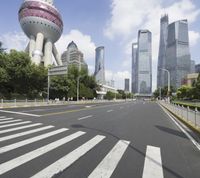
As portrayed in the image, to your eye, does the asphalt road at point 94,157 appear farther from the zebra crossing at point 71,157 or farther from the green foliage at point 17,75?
the green foliage at point 17,75

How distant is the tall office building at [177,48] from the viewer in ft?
429

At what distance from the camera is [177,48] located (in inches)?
5128

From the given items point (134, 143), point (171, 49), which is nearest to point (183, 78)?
point (171, 49)

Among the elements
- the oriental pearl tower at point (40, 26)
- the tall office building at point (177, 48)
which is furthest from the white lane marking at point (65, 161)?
the tall office building at point (177, 48)

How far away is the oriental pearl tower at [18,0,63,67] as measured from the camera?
96.6 meters

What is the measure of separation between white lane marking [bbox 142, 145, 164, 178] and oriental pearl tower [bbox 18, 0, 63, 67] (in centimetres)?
9693

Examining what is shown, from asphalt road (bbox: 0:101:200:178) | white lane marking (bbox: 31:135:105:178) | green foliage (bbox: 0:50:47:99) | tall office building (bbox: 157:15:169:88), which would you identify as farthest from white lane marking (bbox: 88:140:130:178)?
tall office building (bbox: 157:15:169:88)

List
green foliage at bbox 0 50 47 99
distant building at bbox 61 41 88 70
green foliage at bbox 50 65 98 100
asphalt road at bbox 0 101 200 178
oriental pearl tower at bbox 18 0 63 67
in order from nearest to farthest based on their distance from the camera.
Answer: asphalt road at bbox 0 101 200 178
green foliage at bbox 0 50 47 99
green foliage at bbox 50 65 98 100
oriental pearl tower at bbox 18 0 63 67
distant building at bbox 61 41 88 70

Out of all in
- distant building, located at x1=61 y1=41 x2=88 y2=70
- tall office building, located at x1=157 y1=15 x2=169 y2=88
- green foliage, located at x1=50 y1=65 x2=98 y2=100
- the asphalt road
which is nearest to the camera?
the asphalt road

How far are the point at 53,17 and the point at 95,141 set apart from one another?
326ft

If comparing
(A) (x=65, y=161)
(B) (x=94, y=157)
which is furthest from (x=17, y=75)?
(A) (x=65, y=161)

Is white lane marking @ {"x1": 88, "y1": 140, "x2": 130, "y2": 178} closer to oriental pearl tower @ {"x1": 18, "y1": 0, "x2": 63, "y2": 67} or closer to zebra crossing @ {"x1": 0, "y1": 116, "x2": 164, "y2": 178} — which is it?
zebra crossing @ {"x1": 0, "y1": 116, "x2": 164, "y2": 178}

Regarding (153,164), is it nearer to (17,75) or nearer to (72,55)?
(17,75)

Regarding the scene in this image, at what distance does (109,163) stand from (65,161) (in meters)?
1.10
